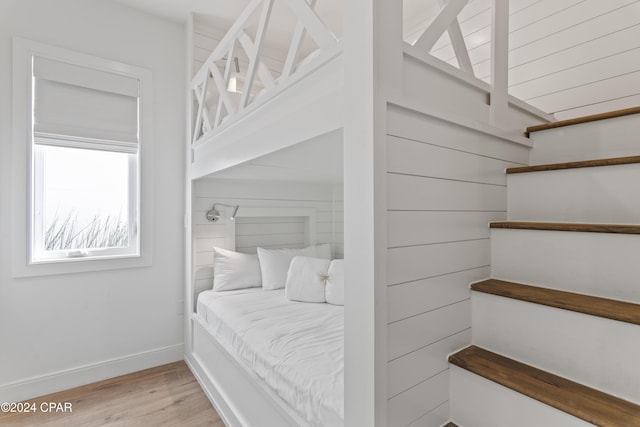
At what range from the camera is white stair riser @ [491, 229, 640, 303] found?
0.84 m

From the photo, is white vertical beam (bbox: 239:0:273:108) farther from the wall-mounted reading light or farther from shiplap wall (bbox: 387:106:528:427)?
the wall-mounted reading light

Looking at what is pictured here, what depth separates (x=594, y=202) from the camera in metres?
1.03

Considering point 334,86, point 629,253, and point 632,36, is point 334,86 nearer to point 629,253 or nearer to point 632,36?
point 629,253

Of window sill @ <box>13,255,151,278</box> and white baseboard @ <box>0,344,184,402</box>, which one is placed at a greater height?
window sill @ <box>13,255,151,278</box>

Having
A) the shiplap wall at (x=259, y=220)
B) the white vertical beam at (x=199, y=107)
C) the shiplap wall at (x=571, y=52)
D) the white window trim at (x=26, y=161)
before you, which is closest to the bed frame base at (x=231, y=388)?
the shiplap wall at (x=259, y=220)

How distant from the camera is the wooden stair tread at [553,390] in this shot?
679 millimetres

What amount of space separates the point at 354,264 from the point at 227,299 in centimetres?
163

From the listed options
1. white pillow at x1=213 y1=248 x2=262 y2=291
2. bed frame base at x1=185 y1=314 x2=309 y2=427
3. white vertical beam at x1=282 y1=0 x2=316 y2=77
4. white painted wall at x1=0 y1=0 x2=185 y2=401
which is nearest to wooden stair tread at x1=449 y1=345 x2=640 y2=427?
bed frame base at x1=185 y1=314 x2=309 y2=427

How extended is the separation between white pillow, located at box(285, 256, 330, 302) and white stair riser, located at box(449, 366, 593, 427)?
50.3 inches

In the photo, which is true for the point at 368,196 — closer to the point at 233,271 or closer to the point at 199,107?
the point at 233,271

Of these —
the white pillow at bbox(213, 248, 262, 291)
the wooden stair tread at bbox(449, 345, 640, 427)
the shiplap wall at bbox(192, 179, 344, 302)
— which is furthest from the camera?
the shiplap wall at bbox(192, 179, 344, 302)

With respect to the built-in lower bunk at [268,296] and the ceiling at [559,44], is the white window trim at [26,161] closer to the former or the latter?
the ceiling at [559,44]

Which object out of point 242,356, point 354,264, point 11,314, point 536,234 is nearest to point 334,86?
point 354,264

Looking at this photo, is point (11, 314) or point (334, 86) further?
point (11, 314)
